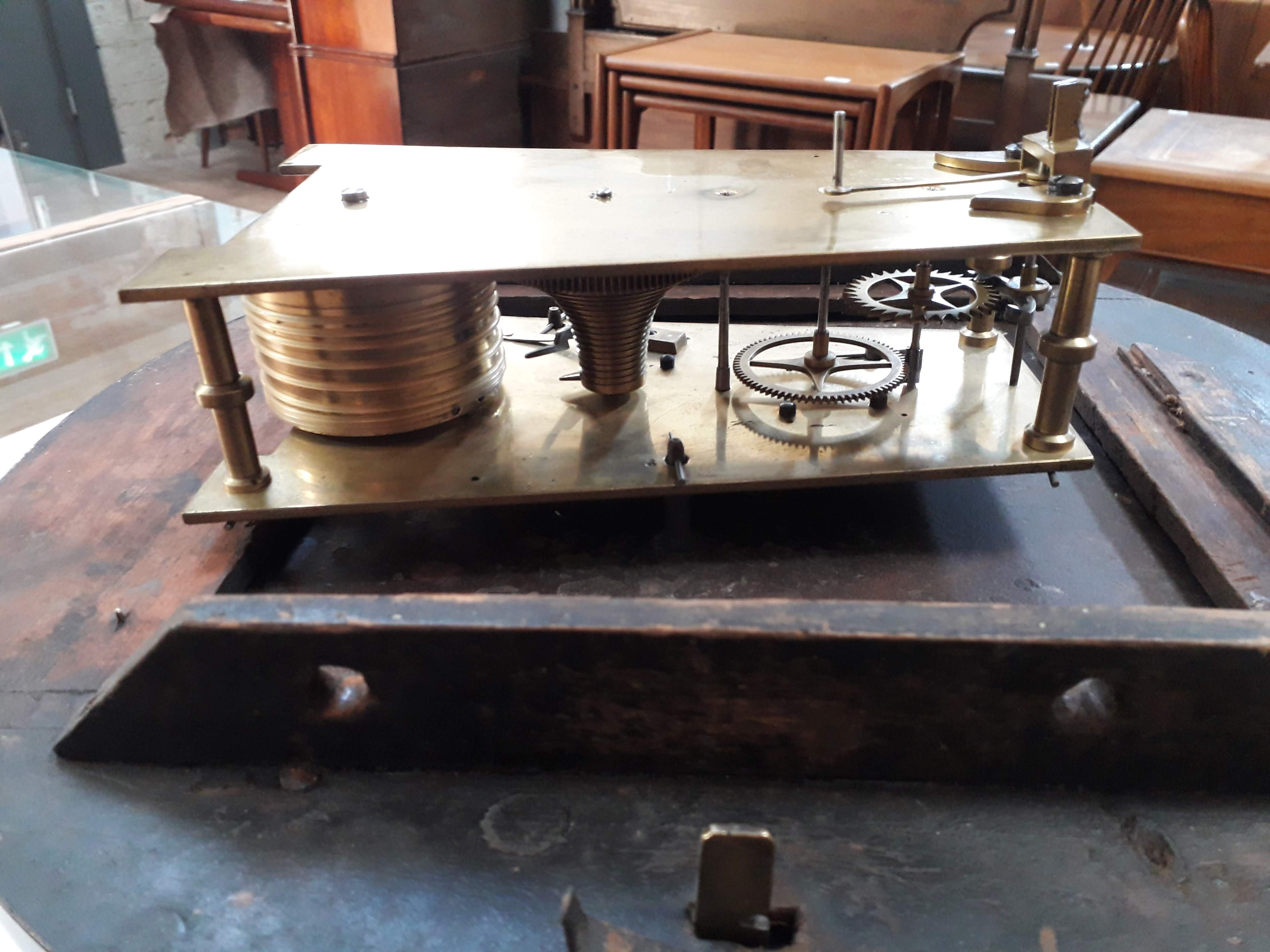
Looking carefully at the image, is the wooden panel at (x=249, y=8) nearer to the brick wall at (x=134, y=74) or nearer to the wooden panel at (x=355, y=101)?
the wooden panel at (x=355, y=101)

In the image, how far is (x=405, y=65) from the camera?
10.2 feet

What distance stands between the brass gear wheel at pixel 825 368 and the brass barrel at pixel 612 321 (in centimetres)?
13

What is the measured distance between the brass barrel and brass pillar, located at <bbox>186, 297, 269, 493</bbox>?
11.4 inches

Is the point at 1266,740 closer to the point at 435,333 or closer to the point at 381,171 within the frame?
the point at 435,333

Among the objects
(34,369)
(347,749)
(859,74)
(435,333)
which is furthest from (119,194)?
(347,749)

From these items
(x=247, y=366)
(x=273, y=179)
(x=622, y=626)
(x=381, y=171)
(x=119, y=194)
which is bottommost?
(x=273, y=179)

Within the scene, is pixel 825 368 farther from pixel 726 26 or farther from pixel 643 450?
pixel 726 26

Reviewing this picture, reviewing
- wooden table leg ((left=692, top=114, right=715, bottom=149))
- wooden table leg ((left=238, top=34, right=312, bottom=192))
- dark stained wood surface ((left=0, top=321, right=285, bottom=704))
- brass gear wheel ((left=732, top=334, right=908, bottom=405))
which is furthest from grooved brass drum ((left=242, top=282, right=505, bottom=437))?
wooden table leg ((left=238, top=34, right=312, bottom=192))

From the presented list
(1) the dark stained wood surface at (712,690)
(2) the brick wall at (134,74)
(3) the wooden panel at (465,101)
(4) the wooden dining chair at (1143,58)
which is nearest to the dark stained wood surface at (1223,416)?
(1) the dark stained wood surface at (712,690)

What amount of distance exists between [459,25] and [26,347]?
1.78m

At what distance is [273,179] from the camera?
4.19 metres

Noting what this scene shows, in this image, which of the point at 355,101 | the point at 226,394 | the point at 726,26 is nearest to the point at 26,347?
the point at 355,101

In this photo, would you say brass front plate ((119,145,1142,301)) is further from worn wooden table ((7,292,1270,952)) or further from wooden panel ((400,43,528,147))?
wooden panel ((400,43,528,147))

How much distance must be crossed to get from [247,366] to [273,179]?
3213mm
